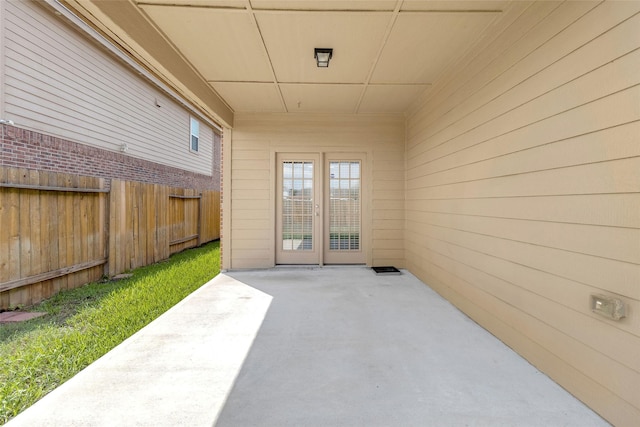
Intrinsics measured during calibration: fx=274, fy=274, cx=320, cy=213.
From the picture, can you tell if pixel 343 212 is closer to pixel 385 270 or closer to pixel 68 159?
pixel 385 270

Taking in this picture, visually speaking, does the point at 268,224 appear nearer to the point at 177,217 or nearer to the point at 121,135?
the point at 177,217

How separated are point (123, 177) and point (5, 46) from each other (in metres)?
2.62

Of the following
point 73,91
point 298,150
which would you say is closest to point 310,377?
point 298,150

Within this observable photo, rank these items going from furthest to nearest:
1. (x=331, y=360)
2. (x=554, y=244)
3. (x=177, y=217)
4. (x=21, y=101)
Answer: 1. (x=177, y=217)
2. (x=21, y=101)
3. (x=331, y=360)
4. (x=554, y=244)

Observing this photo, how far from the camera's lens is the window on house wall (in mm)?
9148

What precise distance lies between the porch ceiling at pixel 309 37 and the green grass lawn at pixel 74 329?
2.57 meters

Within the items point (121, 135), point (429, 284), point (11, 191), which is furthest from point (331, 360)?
point (121, 135)

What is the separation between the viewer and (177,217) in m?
6.62

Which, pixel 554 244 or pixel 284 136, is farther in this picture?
pixel 284 136

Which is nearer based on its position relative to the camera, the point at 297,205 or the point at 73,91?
the point at 73,91

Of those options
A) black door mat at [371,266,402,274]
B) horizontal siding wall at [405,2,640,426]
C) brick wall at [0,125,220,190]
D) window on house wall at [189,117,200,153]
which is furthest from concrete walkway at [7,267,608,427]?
window on house wall at [189,117,200,153]

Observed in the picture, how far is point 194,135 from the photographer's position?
938cm

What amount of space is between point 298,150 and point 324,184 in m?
0.78

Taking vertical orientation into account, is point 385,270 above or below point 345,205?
below
